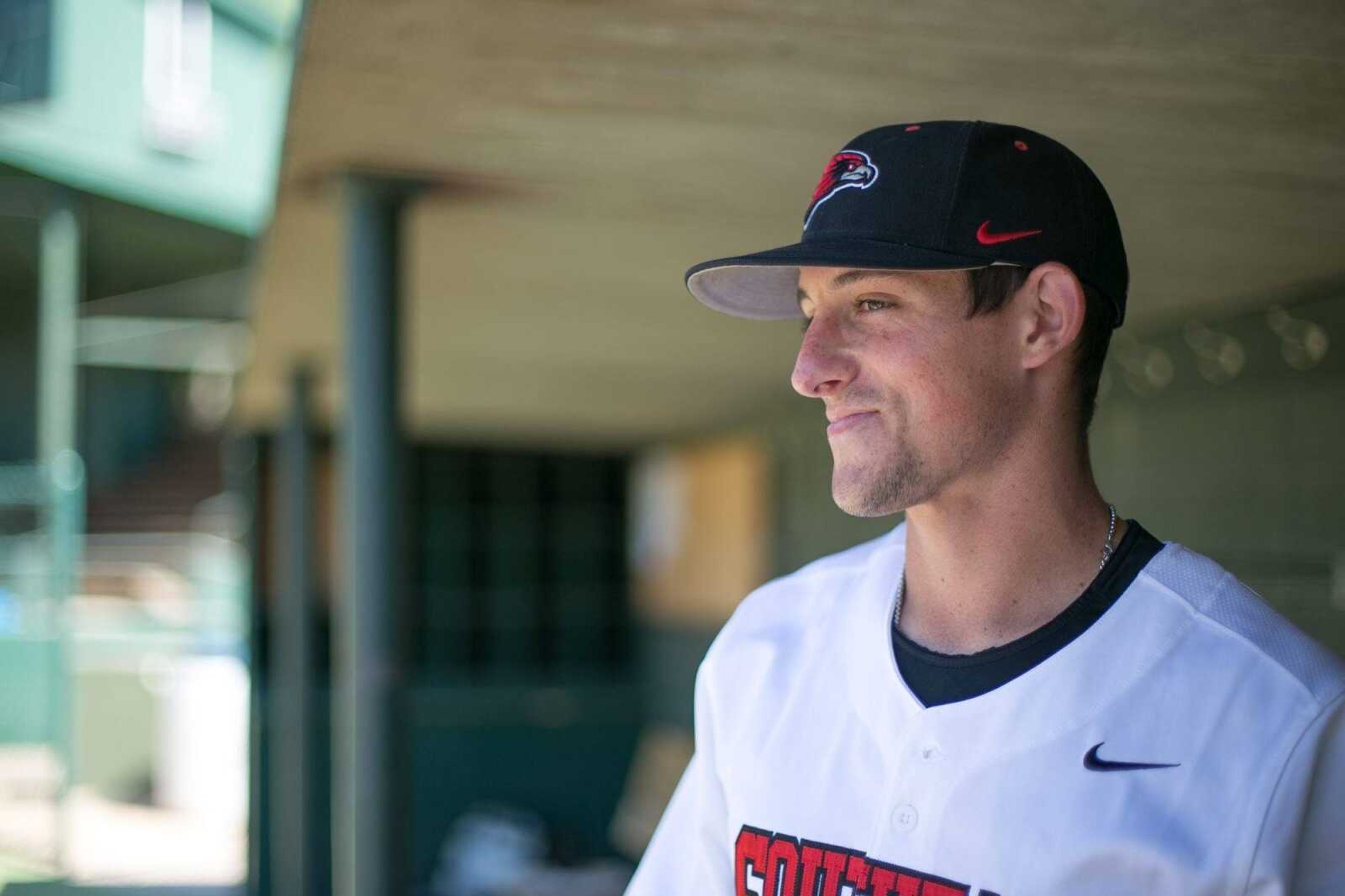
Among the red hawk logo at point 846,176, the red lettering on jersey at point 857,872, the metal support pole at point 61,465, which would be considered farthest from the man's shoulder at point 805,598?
the metal support pole at point 61,465

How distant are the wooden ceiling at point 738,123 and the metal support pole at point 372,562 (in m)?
0.11

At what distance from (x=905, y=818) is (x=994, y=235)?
623 mm

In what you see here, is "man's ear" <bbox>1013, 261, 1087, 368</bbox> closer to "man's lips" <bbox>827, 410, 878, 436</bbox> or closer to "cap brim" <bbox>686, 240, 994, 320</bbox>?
"cap brim" <bbox>686, 240, 994, 320</bbox>

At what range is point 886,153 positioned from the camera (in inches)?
60.3

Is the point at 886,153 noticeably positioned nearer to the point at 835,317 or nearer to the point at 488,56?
the point at 835,317

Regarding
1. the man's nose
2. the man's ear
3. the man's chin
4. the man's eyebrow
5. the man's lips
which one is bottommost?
the man's chin

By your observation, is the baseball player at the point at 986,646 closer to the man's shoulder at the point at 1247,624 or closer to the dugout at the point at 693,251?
the man's shoulder at the point at 1247,624

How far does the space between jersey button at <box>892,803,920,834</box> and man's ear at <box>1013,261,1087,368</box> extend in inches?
20.1

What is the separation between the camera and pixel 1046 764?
4.43 feet

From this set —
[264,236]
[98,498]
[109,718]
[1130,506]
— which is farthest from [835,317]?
[98,498]

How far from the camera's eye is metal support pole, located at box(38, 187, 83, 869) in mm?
8117

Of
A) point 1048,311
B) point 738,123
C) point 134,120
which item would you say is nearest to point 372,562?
point 738,123

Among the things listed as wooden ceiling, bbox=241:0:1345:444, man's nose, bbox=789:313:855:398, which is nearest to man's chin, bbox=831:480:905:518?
man's nose, bbox=789:313:855:398

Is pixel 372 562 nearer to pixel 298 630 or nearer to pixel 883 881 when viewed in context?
pixel 883 881
